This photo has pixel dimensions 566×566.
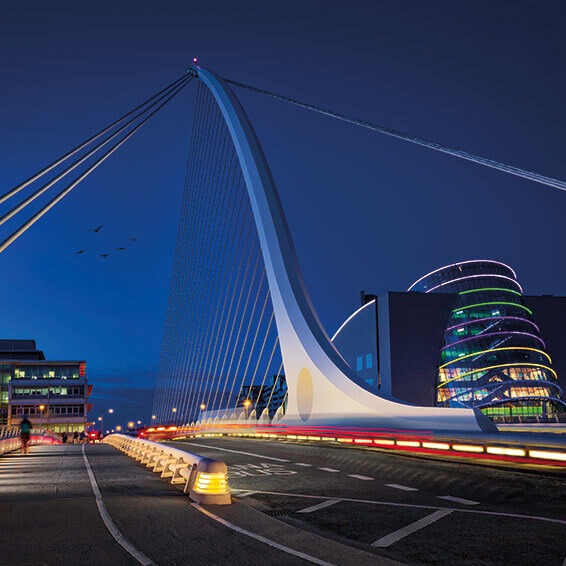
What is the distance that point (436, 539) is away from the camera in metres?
7.04

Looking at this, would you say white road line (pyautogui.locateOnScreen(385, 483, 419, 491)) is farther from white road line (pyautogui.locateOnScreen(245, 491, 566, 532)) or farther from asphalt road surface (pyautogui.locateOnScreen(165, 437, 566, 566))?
white road line (pyautogui.locateOnScreen(245, 491, 566, 532))

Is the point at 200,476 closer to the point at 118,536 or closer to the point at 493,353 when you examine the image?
the point at 118,536

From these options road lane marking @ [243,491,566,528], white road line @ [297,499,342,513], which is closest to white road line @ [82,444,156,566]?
white road line @ [297,499,342,513]

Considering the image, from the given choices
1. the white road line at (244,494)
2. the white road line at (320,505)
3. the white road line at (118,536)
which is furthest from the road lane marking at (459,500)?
the white road line at (118,536)

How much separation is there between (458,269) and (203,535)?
91.3 metres

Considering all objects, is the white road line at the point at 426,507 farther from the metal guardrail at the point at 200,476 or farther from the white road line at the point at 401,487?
the white road line at the point at 401,487

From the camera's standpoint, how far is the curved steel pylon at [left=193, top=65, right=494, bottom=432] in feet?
98.9

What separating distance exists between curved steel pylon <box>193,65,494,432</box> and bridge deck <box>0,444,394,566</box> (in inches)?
720

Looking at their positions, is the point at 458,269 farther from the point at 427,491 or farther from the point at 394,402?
the point at 427,491

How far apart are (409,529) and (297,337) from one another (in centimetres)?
2874

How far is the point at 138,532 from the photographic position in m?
7.31

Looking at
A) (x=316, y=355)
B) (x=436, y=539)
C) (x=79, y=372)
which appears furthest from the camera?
(x=79, y=372)

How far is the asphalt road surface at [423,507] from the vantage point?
21.4 ft

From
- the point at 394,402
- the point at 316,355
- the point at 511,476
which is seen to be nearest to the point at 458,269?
the point at 316,355
